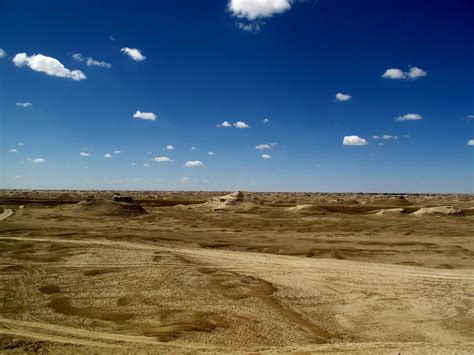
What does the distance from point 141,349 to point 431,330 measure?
24.7 feet

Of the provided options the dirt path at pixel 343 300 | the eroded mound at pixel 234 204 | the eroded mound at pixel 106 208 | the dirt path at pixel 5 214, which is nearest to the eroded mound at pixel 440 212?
the eroded mound at pixel 234 204

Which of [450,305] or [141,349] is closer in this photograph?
[141,349]

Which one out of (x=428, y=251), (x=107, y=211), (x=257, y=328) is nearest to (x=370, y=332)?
(x=257, y=328)

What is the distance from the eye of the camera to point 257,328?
9930 mm

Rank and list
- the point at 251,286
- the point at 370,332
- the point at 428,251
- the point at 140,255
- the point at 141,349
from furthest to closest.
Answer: the point at 428,251 → the point at 140,255 → the point at 251,286 → the point at 370,332 → the point at 141,349

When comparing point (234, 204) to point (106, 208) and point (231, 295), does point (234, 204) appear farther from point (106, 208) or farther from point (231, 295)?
point (231, 295)

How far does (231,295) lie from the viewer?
42.1ft

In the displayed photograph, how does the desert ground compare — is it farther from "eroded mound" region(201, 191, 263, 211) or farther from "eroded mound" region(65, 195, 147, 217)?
"eroded mound" region(201, 191, 263, 211)

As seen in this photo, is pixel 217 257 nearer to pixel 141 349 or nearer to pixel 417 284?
pixel 417 284

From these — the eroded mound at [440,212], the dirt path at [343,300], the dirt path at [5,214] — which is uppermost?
the eroded mound at [440,212]

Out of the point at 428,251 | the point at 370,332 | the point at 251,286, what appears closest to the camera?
the point at 370,332

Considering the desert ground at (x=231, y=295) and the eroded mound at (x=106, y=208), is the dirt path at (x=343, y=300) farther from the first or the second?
the eroded mound at (x=106, y=208)

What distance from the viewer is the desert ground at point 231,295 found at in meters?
9.06

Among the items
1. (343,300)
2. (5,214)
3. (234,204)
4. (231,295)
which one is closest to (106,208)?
(5,214)
